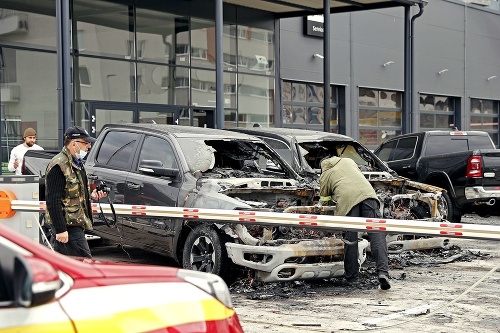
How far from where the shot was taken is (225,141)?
10.2m

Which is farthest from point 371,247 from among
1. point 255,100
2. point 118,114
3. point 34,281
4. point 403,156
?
point 255,100

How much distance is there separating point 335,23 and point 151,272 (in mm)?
23605

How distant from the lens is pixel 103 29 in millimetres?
19781

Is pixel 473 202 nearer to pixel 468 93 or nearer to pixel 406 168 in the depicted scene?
pixel 406 168

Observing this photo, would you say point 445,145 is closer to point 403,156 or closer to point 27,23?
point 403,156

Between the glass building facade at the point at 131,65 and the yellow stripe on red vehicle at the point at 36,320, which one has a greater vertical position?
the glass building facade at the point at 131,65

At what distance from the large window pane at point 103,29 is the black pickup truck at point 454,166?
752cm

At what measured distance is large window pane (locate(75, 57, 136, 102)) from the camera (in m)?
19.1

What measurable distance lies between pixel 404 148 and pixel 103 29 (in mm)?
8189

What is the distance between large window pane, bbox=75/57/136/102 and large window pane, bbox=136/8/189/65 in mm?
688

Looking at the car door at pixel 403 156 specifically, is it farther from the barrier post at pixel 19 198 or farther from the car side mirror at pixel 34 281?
the car side mirror at pixel 34 281

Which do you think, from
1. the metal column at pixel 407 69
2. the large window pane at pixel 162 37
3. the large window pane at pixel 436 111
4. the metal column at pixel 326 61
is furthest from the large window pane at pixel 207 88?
the large window pane at pixel 436 111

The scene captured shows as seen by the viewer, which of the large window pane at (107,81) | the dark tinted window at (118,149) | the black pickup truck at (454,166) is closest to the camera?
the dark tinted window at (118,149)

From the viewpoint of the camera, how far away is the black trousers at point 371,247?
863cm
